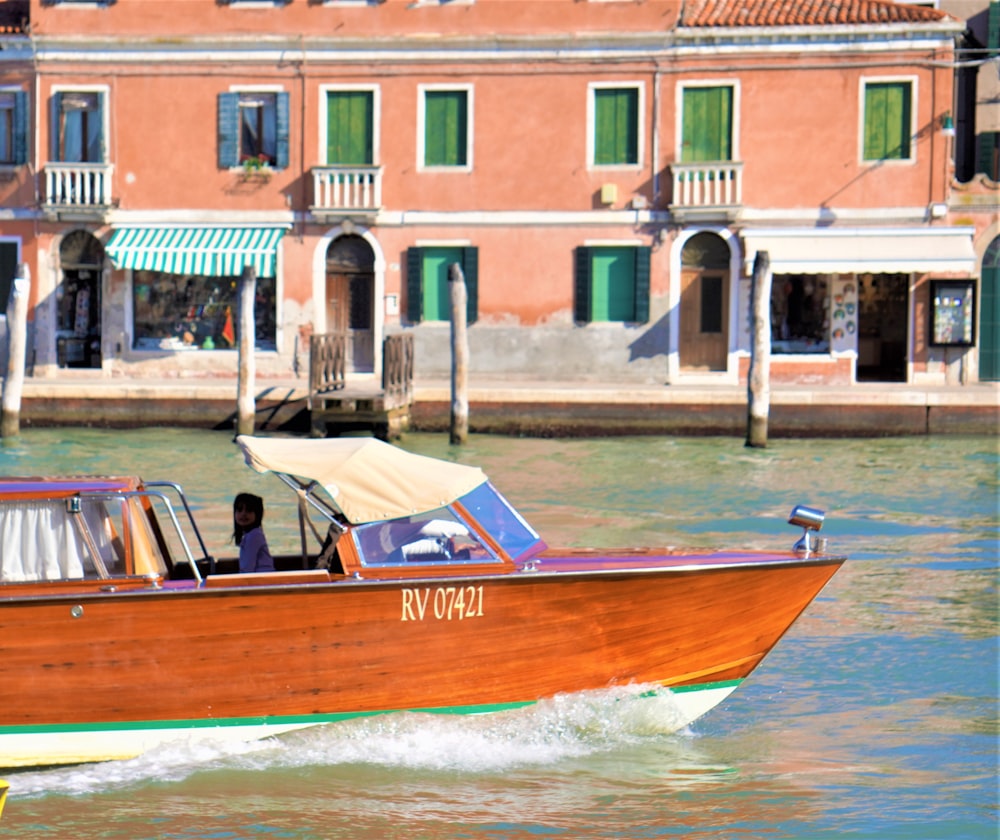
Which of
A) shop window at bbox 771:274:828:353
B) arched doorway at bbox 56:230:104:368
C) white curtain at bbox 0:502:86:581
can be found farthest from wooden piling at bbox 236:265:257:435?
white curtain at bbox 0:502:86:581

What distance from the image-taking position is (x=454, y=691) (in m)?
8.59

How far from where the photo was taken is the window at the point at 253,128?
28281mm

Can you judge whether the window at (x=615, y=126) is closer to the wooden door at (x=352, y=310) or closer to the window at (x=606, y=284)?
the window at (x=606, y=284)

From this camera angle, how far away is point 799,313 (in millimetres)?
28297

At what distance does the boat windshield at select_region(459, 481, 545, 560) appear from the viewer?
28.9ft

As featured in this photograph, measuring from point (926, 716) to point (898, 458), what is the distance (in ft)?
41.5

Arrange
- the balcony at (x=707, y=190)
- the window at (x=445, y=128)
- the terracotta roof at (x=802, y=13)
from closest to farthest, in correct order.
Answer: the terracotta roof at (x=802, y=13)
the balcony at (x=707, y=190)
the window at (x=445, y=128)

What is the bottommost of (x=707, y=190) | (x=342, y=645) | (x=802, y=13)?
(x=342, y=645)

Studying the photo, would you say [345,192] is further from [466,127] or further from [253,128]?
[466,127]

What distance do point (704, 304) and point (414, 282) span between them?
501cm

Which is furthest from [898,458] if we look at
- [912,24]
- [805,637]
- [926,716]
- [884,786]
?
[884,786]

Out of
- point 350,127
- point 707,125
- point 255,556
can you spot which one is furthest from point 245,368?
point 255,556

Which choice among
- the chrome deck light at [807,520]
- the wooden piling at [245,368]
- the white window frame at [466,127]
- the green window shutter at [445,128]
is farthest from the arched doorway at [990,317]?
the chrome deck light at [807,520]

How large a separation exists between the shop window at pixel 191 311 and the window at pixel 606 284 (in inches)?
216
